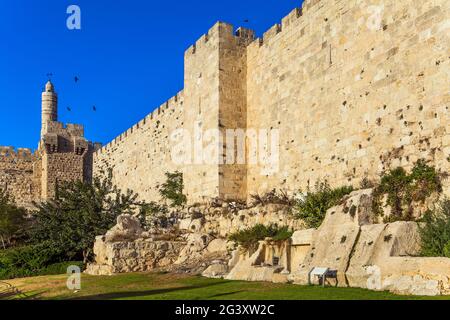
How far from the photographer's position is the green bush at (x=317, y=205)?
10.4 meters

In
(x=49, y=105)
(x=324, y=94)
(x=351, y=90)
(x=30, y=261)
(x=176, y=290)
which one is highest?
(x=49, y=105)

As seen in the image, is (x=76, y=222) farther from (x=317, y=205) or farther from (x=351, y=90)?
(x=351, y=90)

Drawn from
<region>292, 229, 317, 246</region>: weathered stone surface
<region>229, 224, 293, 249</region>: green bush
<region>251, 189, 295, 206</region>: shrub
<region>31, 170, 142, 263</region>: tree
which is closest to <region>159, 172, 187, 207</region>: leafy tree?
<region>31, 170, 142, 263</region>: tree

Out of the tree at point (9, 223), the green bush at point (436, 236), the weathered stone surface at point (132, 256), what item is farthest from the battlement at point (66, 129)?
the green bush at point (436, 236)

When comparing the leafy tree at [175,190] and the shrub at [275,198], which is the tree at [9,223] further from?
the shrub at [275,198]

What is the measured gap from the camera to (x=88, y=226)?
15102 mm

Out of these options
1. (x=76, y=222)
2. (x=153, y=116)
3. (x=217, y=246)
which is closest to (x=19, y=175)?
(x=153, y=116)

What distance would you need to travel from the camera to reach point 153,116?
2228cm

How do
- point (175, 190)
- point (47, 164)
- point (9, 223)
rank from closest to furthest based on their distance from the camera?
point (175, 190), point (9, 223), point (47, 164)

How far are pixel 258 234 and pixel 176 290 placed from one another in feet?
9.59

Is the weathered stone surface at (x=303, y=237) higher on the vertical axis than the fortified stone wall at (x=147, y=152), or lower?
lower

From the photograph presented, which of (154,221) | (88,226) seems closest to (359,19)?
(154,221)

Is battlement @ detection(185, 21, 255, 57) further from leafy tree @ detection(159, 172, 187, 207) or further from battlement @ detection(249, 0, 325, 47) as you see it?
leafy tree @ detection(159, 172, 187, 207)

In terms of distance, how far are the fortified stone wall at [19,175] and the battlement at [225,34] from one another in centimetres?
1728
